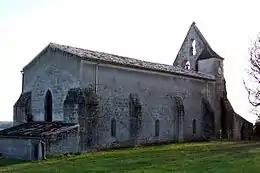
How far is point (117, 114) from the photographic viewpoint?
2998 centimetres

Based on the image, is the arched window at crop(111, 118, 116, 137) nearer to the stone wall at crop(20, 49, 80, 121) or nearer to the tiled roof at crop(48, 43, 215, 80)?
the stone wall at crop(20, 49, 80, 121)

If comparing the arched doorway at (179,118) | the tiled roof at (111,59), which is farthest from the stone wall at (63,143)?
the arched doorway at (179,118)

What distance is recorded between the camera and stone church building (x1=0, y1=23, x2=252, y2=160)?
87.2ft

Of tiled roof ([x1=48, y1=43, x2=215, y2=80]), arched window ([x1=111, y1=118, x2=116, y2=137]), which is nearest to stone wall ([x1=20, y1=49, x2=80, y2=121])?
tiled roof ([x1=48, y1=43, x2=215, y2=80])

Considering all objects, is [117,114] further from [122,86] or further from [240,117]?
[240,117]

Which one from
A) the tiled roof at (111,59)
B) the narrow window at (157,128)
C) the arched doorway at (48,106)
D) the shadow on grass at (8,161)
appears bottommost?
the shadow on grass at (8,161)

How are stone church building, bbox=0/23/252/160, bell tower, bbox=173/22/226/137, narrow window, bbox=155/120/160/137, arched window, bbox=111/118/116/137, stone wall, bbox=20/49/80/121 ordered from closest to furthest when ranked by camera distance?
1. stone church building, bbox=0/23/252/160
2. stone wall, bbox=20/49/80/121
3. arched window, bbox=111/118/116/137
4. narrow window, bbox=155/120/160/137
5. bell tower, bbox=173/22/226/137

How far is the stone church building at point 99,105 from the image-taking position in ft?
87.2

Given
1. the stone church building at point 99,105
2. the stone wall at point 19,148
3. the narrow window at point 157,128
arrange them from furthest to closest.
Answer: the narrow window at point 157,128, the stone church building at point 99,105, the stone wall at point 19,148

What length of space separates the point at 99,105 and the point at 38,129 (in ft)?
15.7

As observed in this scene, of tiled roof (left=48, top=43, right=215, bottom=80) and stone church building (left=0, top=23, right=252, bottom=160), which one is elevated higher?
tiled roof (left=48, top=43, right=215, bottom=80)

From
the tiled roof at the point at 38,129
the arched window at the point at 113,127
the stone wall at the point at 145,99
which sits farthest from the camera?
the arched window at the point at 113,127

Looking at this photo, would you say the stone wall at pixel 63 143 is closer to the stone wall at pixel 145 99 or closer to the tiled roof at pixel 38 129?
the tiled roof at pixel 38 129

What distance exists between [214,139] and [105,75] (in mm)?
15627
